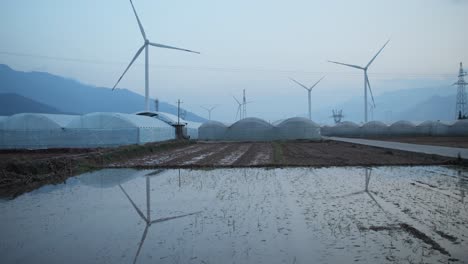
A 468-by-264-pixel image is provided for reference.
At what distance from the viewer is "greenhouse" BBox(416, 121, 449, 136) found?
60.1 meters

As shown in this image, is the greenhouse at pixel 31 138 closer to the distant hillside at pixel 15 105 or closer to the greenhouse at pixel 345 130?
the greenhouse at pixel 345 130

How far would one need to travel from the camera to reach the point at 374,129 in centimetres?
6278

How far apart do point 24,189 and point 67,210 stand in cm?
418

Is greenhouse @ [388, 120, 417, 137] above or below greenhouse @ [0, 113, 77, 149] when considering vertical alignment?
above

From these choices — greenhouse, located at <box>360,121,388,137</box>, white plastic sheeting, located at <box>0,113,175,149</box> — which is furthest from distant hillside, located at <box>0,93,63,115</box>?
white plastic sheeting, located at <box>0,113,175,149</box>

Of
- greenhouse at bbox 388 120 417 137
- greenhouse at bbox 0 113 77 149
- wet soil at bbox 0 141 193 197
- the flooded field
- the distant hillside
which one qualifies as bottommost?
the flooded field

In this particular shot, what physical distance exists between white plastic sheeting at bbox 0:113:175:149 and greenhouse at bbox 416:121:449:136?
4540 centimetres

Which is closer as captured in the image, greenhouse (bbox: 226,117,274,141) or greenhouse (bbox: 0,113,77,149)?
greenhouse (bbox: 0,113,77,149)

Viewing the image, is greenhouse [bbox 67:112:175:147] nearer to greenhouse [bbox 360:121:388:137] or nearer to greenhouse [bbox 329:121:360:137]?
greenhouse [bbox 360:121:388:137]

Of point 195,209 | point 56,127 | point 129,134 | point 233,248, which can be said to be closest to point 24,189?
point 195,209

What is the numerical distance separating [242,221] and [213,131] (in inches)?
1883

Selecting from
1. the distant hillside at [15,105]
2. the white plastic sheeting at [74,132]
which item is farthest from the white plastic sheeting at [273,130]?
the distant hillside at [15,105]

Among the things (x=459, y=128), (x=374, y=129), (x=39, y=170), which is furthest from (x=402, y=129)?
(x=39, y=170)

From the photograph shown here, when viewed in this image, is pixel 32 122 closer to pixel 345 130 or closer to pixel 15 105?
pixel 345 130
